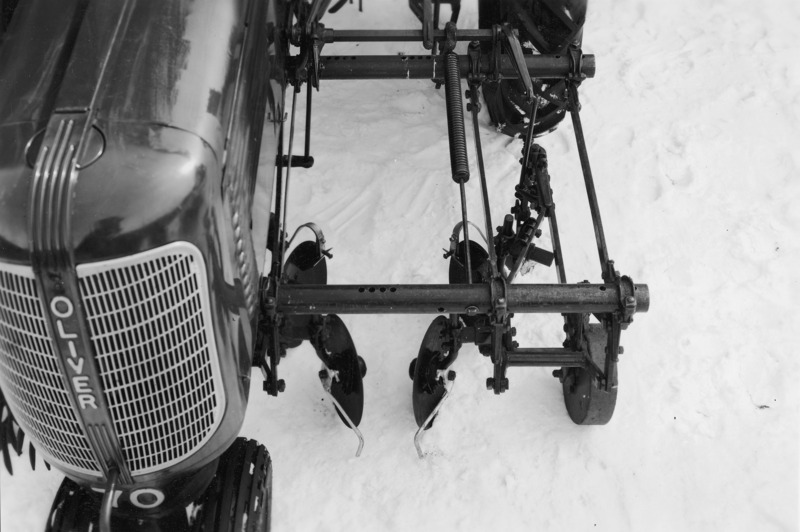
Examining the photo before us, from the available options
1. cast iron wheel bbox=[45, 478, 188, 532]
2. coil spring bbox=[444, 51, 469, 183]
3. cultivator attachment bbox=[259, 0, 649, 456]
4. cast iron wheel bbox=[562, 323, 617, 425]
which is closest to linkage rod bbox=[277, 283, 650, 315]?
cultivator attachment bbox=[259, 0, 649, 456]

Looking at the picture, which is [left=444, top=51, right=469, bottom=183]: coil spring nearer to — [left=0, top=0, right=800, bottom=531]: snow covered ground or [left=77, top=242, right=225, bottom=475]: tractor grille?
[left=0, top=0, right=800, bottom=531]: snow covered ground

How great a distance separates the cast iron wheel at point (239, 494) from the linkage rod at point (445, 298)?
466 millimetres

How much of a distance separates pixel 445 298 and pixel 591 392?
84 centimetres

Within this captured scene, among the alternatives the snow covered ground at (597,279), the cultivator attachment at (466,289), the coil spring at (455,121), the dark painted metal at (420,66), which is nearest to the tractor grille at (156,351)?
the cultivator attachment at (466,289)

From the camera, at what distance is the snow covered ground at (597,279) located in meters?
2.97

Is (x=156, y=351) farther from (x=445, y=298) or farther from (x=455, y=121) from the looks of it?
(x=455, y=121)

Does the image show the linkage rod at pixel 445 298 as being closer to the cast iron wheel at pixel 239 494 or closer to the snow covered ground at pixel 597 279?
the cast iron wheel at pixel 239 494

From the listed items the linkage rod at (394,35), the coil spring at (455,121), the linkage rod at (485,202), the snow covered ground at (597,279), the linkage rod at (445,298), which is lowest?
the snow covered ground at (597,279)

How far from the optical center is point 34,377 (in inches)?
73.3

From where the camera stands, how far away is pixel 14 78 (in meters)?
1.89

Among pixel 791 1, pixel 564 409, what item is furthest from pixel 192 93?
pixel 791 1

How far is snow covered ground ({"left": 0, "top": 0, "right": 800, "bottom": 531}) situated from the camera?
2.97 meters

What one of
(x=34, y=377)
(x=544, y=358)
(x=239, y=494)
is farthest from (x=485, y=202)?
(x=34, y=377)

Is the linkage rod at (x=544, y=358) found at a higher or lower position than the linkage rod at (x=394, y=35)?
lower
